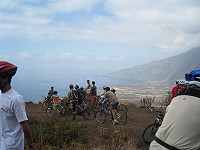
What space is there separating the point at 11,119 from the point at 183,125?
1.89 m

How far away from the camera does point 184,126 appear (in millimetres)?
2771

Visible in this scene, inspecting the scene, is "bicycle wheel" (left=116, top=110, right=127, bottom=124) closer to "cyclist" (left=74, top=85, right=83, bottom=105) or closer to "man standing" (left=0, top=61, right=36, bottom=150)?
"cyclist" (left=74, top=85, right=83, bottom=105)

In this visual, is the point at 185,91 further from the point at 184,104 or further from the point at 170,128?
the point at 170,128

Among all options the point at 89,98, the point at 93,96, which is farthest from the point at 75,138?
the point at 93,96

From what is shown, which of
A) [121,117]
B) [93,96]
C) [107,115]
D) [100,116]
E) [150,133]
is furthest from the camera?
[93,96]

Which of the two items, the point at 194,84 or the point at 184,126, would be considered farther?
the point at 194,84

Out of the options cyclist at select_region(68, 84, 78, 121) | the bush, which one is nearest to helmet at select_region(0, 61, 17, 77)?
the bush

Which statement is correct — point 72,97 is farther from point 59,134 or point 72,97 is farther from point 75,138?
point 59,134

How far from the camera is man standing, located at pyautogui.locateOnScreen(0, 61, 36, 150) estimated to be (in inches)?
130

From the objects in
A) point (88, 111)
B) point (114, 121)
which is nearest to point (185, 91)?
point (114, 121)

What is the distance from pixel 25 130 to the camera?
132 inches

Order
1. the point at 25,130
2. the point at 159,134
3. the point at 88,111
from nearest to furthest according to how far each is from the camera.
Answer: the point at 159,134, the point at 25,130, the point at 88,111

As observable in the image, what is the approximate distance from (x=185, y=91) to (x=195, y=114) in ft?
1.04

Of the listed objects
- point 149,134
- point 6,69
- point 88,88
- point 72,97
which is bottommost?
point 149,134
